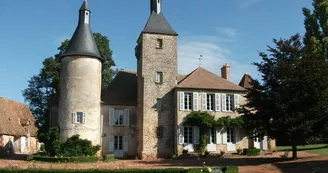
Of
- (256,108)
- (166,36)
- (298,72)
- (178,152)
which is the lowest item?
(178,152)

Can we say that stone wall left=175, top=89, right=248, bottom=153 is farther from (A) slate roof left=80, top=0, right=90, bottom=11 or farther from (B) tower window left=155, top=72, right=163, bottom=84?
(A) slate roof left=80, top=0, right=90, bottom=11

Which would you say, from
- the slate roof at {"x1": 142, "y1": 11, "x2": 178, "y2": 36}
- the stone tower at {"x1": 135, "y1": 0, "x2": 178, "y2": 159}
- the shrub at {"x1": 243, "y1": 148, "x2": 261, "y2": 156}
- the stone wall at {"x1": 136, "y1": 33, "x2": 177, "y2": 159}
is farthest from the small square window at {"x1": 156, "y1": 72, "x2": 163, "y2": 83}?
the shrub at {"x1": 243, "y1": 148, "x2": 261, "y2": 156}

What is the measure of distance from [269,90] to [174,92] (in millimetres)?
9680

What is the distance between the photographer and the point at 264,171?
52.6 ft

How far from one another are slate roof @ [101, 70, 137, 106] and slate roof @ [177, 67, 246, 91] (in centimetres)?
459

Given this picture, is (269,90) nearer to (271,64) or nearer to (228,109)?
(271,64)

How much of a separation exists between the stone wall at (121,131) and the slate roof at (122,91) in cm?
53

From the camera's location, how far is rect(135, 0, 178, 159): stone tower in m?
27.9

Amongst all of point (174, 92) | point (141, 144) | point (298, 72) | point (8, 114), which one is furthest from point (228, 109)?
point (8, 114)

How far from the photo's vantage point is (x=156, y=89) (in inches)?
1122

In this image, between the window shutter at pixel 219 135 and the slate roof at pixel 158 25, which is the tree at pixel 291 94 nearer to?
the window shutter at pixel 219 135

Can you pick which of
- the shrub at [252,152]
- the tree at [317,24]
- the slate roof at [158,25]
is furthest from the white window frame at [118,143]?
the tree at [317,24]

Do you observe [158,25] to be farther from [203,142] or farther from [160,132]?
[203,142]

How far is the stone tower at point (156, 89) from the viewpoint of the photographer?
91.4 feet
